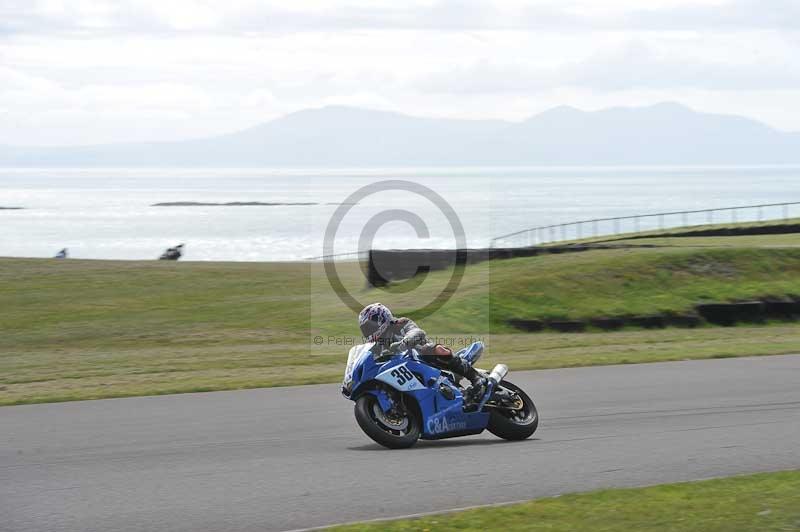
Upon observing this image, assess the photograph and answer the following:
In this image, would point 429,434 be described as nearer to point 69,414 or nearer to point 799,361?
point 69,414

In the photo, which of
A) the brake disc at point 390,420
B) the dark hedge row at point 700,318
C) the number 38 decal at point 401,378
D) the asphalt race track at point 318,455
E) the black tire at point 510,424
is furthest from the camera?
the dark hedge row at point 700,318

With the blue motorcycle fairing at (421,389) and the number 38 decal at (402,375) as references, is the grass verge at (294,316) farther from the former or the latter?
the number 38 decal at (402,375)

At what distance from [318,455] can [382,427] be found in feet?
2.45

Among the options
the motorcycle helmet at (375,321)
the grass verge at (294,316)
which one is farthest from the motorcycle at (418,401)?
the grass verge at (294,316)

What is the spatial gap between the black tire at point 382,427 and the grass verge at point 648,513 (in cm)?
277

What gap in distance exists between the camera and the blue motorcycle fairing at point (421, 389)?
11133 millimetres

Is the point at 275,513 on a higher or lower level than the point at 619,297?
lower

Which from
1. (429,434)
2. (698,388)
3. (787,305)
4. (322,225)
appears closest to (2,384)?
(429,434)

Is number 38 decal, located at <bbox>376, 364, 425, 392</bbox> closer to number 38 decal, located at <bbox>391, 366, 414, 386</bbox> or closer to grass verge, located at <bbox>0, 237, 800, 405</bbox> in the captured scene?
number 38 decal, located at <bbox>391, 366, 414, 386</bbox>

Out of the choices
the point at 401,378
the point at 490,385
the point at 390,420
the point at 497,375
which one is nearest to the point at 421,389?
the point at 401,378

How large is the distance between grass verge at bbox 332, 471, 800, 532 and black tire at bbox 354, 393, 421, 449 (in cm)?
277

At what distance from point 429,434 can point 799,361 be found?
10.5 metres

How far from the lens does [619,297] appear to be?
29484 millimetres

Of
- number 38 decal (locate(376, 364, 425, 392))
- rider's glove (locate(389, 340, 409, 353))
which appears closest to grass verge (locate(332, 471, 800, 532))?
number 38 decal (locate(376, 364, 425, 392))
